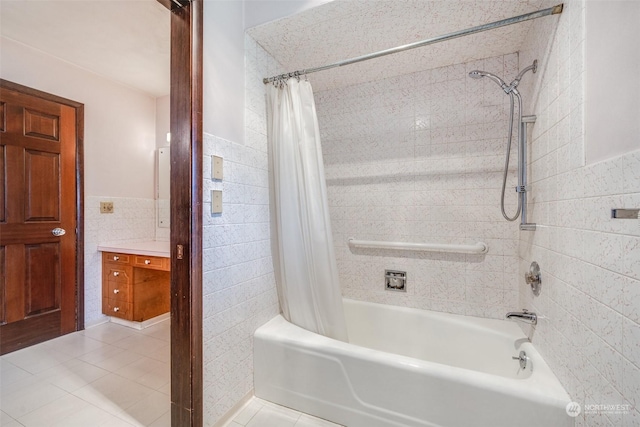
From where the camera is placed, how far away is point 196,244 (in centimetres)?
117

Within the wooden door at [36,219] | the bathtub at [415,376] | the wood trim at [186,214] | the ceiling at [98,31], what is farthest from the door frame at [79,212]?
the bathtub at [415,376]

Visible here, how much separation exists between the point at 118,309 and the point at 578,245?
11.0 ft

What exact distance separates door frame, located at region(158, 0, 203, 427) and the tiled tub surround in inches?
45.3

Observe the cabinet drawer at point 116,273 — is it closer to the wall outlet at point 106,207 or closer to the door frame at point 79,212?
the door frame at point 79,212

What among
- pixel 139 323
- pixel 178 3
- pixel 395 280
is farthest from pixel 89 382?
pixel 178 3

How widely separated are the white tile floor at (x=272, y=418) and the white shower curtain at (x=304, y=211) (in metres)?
0.42

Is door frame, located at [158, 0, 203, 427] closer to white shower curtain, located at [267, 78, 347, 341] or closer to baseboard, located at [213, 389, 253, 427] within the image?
baseboard, located at [213, 389, 253, 427]

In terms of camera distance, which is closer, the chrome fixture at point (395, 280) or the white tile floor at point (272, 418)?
the white tile floor at point (272, 418)

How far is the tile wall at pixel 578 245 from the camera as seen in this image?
678mm

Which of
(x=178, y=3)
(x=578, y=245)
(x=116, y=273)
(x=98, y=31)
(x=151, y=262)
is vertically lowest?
(x=116, y=273)

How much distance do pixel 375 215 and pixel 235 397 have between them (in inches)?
57.3

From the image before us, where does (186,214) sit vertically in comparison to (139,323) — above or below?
above

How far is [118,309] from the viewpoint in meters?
2.46

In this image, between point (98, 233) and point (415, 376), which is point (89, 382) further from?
point (415, 376)
